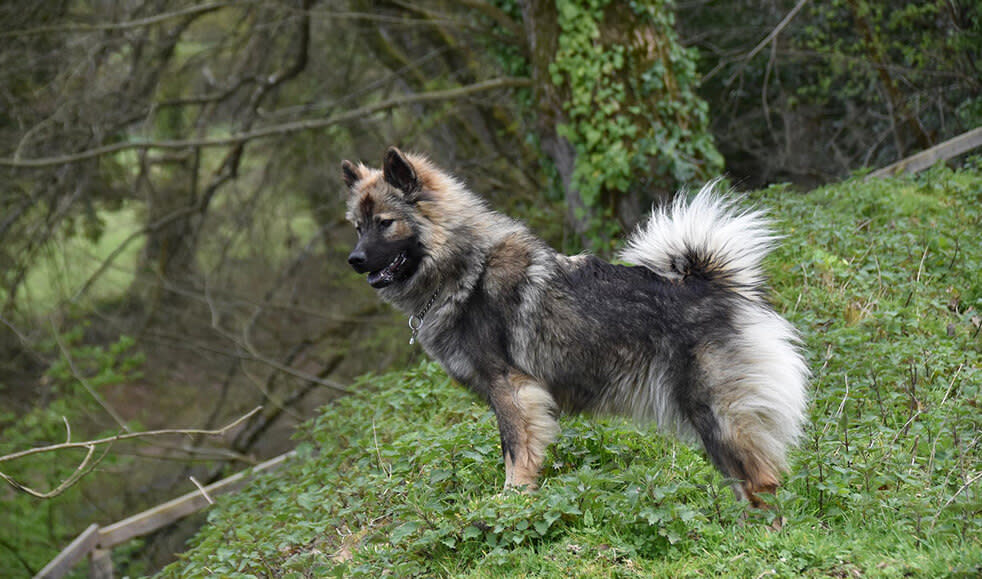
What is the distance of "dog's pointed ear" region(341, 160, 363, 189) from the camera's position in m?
4.92

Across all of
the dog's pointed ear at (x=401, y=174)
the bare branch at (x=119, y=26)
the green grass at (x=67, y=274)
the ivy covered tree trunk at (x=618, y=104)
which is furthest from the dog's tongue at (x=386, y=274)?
the green grass at (x=67, y=274)

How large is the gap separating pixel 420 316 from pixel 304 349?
324 inches

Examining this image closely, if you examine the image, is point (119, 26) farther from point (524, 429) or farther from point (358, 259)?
point (524, 429)

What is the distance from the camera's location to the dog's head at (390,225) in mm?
4562

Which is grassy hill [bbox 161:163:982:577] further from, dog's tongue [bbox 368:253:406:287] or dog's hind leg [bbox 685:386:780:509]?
dog's tongue [bbox 368:253:406:287]

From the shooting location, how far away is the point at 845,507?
3.74 meters

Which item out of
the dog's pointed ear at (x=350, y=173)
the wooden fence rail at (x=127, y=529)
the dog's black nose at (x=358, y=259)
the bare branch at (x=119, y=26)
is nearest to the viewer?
the dog's black nose at (x=358, y=259)

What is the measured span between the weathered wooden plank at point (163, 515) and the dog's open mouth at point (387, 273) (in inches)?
116

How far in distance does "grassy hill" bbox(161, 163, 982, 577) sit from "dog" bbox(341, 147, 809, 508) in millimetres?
310

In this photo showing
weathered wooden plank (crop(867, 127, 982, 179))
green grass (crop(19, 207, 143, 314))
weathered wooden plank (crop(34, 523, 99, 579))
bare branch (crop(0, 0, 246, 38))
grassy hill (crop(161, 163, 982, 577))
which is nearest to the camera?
grassy hill (crop(161, 163, 982, 577))

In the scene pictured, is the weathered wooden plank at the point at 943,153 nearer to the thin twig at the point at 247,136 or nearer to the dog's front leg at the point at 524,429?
the thin twig at the point at 247,136

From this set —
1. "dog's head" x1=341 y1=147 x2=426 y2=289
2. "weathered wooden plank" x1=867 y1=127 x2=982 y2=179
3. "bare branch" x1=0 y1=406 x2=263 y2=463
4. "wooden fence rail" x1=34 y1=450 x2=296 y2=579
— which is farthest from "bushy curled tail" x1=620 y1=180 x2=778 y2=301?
"weathered wooden plank" x1=867 y1=127 x2=982 y2=179

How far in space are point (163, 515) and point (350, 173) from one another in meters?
4.03

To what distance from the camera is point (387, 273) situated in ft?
15.1
